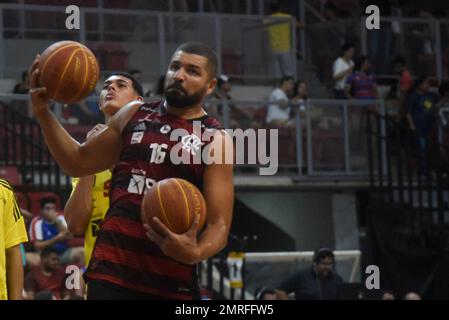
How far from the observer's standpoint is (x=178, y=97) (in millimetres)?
5727

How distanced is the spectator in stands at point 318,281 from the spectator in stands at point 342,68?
153 inches

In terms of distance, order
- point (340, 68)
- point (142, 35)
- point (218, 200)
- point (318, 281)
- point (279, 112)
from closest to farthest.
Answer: point (218, 200)
point (318, 281)
point (279, 112)
point (142, 35)
point (340, 68)

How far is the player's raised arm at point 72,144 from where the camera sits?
18.1ft

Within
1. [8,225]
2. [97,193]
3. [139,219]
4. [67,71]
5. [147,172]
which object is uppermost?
[67,71]

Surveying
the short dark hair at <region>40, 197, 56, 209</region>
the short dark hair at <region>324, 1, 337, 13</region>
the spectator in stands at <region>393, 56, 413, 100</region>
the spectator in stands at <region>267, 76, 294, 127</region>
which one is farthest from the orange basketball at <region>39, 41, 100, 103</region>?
the short dark hair at <region>324, 1, 337, 13</region>

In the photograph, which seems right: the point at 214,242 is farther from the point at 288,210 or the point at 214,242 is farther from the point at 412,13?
the point at 412,13

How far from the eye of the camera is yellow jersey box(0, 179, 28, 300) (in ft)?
23.1

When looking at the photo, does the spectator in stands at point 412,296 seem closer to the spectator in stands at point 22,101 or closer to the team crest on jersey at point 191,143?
the spectator in stands at point 22,101

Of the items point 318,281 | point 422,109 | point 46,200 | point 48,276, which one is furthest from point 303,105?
point 48,276

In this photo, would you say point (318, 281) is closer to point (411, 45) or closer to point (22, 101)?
point (22, 101)

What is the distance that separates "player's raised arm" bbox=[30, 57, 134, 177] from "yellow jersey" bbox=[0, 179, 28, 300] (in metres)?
1.42

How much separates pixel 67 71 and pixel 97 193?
7.23ft

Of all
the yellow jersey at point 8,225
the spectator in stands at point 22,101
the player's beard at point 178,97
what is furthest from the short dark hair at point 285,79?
the player's beard at point 178,97

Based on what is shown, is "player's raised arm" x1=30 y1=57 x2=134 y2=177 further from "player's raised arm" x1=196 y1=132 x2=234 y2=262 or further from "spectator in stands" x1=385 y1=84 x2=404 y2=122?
"spectator in stands" x1=385 y1=84 x2=404 y2=122
